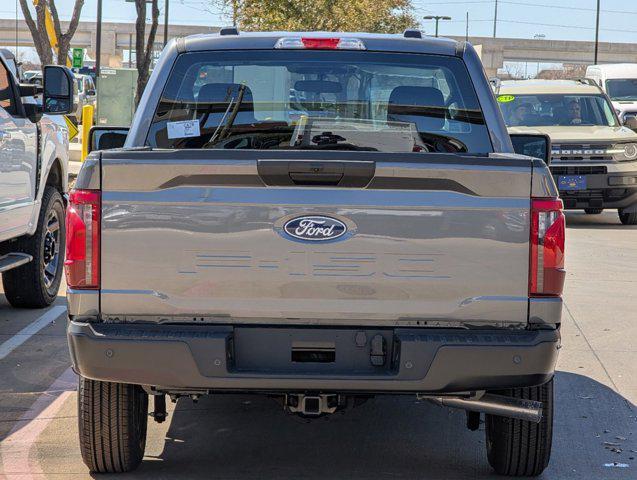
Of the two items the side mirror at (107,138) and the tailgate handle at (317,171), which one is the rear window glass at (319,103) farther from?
the tailgate handle at (317,171)

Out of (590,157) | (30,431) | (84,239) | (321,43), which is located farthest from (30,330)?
(590,157)

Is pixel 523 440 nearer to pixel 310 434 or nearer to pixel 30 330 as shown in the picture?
pixel 310 434

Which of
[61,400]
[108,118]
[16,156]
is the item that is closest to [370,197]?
[61,400]

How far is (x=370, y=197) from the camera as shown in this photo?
4.50 meters

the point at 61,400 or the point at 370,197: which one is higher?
the point at 370,197

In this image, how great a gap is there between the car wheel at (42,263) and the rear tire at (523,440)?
4978 mm

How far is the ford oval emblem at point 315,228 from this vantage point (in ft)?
14.8

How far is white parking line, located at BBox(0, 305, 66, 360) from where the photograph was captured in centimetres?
797

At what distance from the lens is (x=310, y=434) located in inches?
235

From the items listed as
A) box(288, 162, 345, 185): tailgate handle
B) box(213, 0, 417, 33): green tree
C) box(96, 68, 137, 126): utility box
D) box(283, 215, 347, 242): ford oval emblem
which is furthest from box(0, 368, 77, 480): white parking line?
box(213, 0, 417, 33): green tree

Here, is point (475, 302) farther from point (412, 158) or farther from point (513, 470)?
point (513, 470)

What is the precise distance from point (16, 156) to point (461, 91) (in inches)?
154

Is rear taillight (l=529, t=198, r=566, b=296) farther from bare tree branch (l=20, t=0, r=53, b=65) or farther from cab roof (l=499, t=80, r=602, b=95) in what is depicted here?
bare tree branch (l=20, t=0, r=53, b=65)

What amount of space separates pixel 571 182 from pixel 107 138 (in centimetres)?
1128
